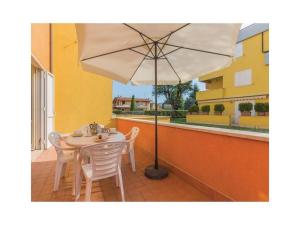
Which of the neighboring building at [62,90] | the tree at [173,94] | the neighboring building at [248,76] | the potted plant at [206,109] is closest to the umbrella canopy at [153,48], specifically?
the neighboring building at [62,90]

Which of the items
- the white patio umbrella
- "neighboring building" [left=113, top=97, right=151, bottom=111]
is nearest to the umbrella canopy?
the white patio umbrella

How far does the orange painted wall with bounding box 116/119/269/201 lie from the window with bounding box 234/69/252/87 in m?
13.6

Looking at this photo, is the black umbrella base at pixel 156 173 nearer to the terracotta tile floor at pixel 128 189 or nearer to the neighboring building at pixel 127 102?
the terracotta tile floor at pixel 128 189

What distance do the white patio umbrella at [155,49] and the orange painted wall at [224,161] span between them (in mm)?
739

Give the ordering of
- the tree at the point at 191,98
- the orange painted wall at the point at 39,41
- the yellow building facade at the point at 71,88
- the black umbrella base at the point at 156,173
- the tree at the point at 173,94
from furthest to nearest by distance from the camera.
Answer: the tree at the point at 191,98 → the tree at the point at 173,94 → the yellow building facade at the point at 71,88 → the orange painted wall at the point at 39,41 → the black umbrella base at the point at 156,173

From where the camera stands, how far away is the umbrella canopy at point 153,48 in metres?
2.41

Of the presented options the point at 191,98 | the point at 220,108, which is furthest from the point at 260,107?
the point at 191,98

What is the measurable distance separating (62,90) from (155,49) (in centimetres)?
565

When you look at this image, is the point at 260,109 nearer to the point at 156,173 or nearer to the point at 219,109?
the point at 219,109

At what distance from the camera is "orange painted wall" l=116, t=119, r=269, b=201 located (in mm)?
1928
